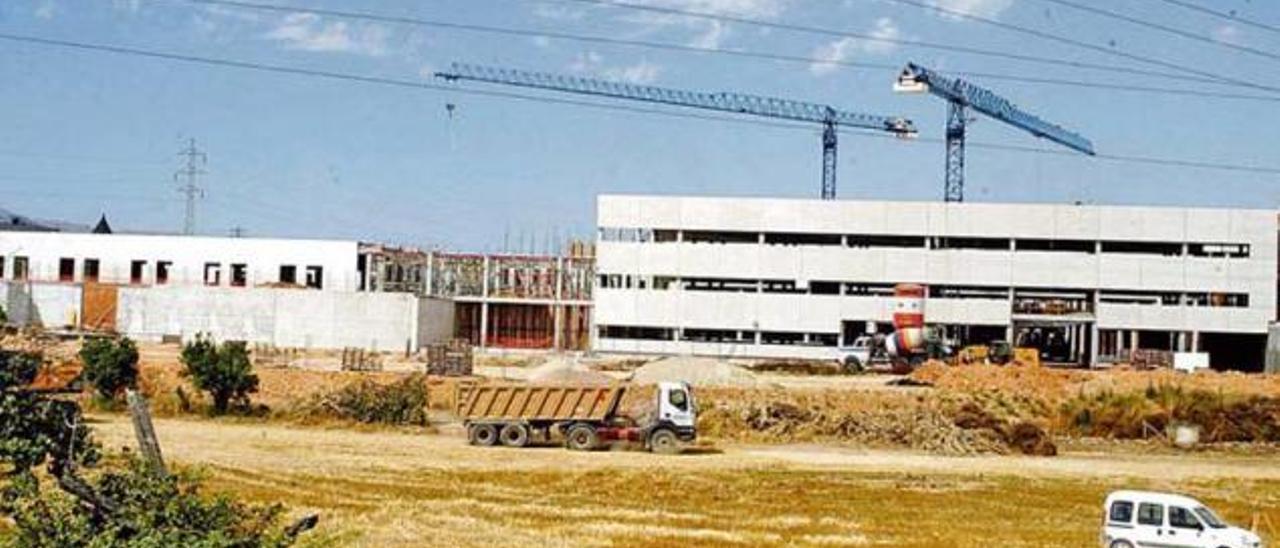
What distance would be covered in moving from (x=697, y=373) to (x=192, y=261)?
43978 millimetres

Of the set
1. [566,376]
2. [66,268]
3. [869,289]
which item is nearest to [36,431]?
[566,376]

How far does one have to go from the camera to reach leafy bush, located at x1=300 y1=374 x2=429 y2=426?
55312mm

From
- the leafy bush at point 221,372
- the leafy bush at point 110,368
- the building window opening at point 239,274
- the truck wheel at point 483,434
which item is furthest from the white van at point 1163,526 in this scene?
the building window opening at point 239,274

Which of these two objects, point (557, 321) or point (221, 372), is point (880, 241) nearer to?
point (557, 321)

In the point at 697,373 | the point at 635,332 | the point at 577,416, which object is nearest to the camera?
the point at 577,416

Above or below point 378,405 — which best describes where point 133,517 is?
above

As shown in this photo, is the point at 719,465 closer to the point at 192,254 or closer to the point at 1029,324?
the point at 1029,324

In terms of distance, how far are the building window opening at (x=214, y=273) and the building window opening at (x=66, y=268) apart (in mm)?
8758

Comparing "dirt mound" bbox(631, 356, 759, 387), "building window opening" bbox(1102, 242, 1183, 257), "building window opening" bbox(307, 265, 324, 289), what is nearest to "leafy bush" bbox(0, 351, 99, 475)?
"dirt mound" bbox(631, 356, 759, 387)

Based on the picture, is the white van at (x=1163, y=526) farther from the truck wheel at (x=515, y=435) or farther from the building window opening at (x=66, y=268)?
the building window opening at (x=66, y=268)

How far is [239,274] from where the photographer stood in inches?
3812

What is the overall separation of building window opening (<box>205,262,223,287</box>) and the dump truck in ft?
173

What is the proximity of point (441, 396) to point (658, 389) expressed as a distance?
17.8m

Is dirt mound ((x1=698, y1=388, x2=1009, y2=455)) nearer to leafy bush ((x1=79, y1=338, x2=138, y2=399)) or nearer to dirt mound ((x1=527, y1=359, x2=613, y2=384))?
dirt mound ((x1=527, y1=359, x2=613, y2=384))
